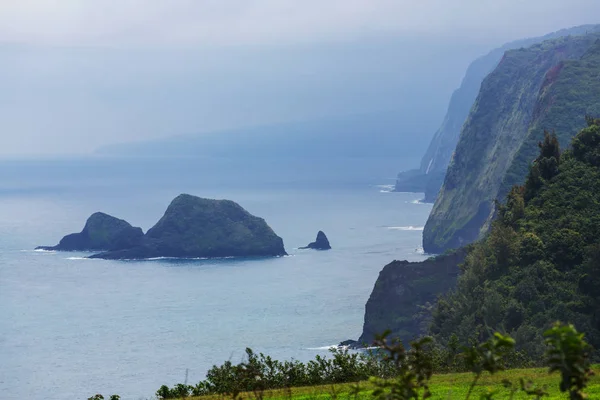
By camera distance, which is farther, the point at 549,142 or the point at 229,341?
the point at 229,341

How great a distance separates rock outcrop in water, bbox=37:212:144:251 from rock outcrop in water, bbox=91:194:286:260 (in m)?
3.69

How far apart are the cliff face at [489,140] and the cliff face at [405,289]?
58758 millimetres

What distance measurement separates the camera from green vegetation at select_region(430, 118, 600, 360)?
54.6 meters

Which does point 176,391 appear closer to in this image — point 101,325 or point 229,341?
point 229,341

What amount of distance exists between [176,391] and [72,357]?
76.6 metres

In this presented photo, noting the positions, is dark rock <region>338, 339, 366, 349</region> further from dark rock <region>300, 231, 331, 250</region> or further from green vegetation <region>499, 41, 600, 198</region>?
dark rock <region>300, 231, 331, 250</region>

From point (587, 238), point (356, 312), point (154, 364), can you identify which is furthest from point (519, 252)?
point (356, 312)

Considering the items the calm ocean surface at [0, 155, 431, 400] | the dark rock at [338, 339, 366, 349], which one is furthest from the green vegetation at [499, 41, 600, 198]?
the dark rock at [338, 339, 366, 349]

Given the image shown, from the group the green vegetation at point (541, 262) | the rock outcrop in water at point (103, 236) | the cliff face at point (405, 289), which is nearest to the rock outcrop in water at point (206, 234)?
the rock outcrop in water at point (103, 236)

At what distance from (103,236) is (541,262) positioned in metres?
146

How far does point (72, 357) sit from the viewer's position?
341 ft

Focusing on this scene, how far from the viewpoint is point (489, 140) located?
179125mm

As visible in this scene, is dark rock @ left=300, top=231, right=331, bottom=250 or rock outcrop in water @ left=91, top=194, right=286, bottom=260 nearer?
rock outcrop in water @ left=91, top=194, right=286, bottom=260

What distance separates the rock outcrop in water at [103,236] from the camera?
188 m
